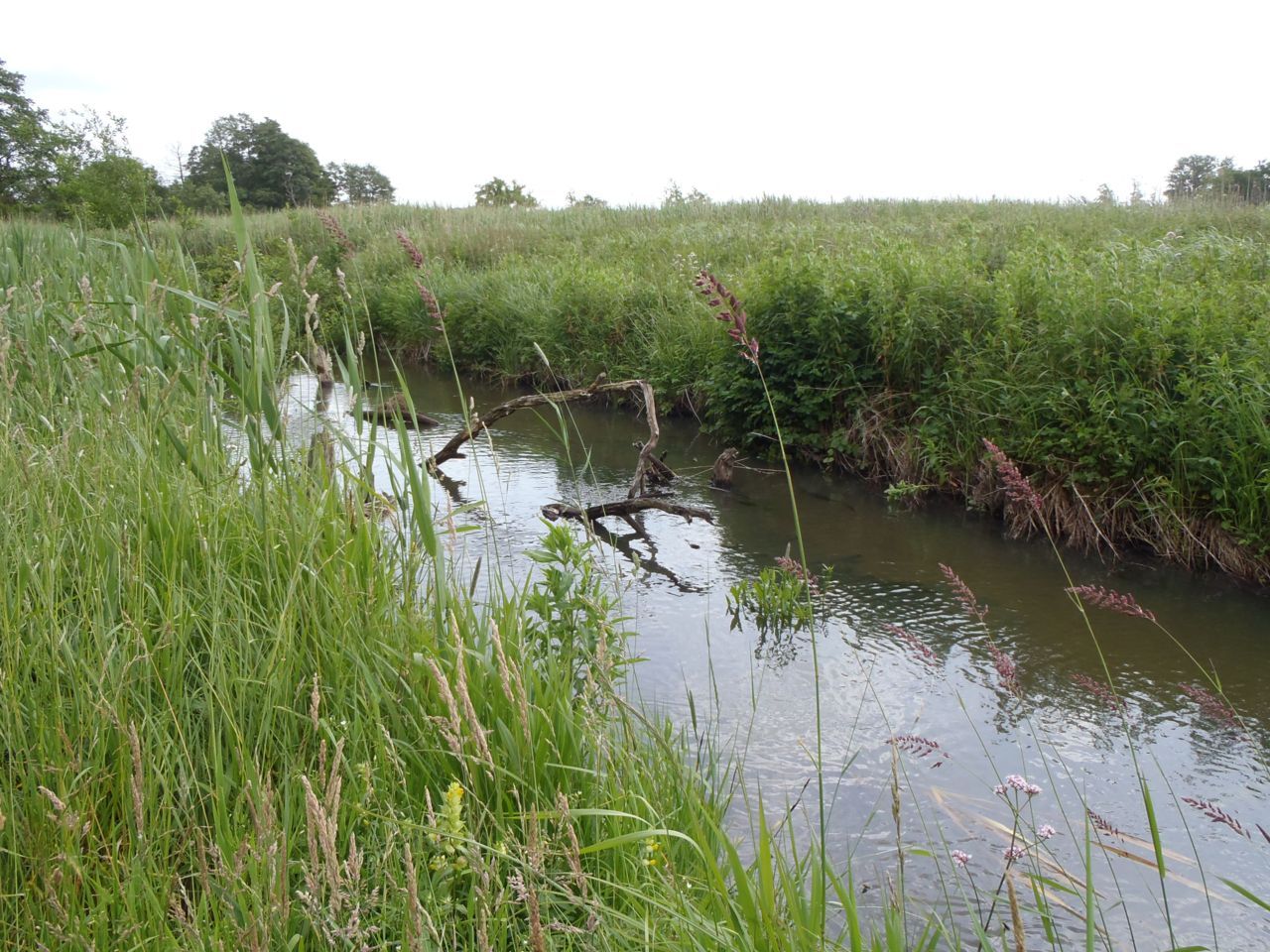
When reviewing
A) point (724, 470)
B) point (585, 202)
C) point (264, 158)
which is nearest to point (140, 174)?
point (585, 202)

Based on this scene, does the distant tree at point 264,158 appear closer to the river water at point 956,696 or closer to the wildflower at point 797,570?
the river water at point 956,696

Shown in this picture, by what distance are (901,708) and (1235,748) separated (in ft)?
4.18

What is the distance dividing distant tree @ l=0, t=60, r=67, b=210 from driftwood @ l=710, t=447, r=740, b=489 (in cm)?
3295

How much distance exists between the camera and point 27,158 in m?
39.2

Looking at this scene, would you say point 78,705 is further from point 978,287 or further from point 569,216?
point 569,216

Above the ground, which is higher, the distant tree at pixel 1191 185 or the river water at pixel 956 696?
the distant tree at pixel 1191 185

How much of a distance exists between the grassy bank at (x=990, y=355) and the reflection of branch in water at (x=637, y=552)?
6.05 ft

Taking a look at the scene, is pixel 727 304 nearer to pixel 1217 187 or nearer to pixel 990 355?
pixel 990 355

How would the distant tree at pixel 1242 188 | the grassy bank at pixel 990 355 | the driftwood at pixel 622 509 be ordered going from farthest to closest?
the distant tree at pixel 1242 188
the driftwood at pixel 622 509
the grassy bank at pixel 990 355

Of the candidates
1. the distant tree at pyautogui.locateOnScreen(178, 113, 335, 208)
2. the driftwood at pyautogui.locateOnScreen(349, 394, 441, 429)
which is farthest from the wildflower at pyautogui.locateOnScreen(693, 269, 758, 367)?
the distant tree at pyautogui.locateOnScreen(178, 113, 335, 208)

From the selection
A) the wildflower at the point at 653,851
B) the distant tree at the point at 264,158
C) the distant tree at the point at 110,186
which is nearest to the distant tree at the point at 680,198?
the distant tree at the point at 110,186

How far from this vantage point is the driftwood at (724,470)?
7473 mm

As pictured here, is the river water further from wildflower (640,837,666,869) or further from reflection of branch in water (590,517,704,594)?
wildflower (640,837,666,869)

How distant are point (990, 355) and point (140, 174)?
19103 mm
